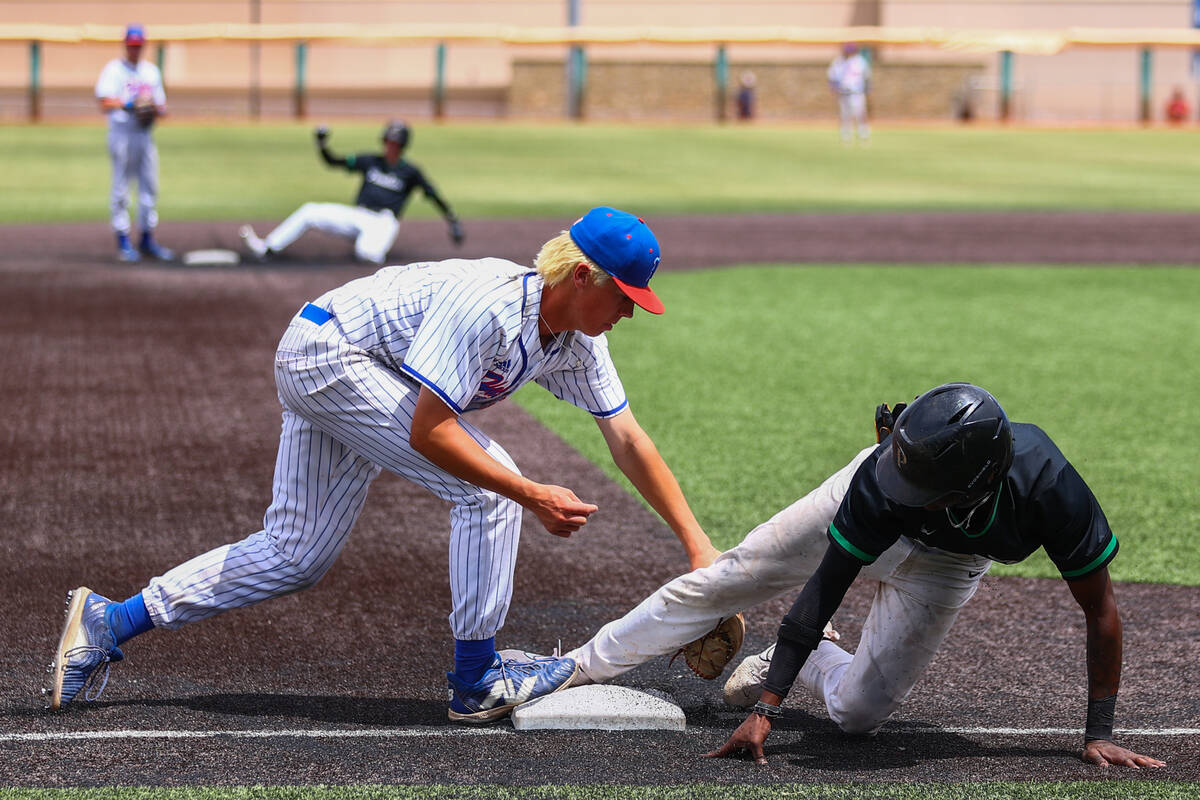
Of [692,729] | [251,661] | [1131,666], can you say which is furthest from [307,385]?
[1131,666]

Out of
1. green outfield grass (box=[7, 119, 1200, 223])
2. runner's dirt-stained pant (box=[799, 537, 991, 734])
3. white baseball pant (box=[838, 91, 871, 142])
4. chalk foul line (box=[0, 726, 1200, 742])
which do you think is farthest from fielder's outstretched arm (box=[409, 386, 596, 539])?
A: white baseball pant (box=[838, 91, 871, 142])

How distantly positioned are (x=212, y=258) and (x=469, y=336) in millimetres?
11451

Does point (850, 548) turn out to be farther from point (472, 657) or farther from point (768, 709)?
point (472, 657)

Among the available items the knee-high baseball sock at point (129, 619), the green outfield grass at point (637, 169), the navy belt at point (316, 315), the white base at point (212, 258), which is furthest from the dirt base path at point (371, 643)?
the green outfield grass at point (637, 169)

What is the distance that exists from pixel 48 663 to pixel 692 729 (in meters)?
2.14

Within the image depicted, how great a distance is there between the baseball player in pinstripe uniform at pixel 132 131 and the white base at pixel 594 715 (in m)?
11.5

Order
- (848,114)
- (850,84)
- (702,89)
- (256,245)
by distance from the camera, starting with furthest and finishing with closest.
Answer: (702,89)
(848,114)
(850,84)
(256,245)

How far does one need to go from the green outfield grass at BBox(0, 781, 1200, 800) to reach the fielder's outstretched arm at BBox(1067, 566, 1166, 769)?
0.09 m

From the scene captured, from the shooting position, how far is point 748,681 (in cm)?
461

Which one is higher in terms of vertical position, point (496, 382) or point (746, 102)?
point (746, 102)

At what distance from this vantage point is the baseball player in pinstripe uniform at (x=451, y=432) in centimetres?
406

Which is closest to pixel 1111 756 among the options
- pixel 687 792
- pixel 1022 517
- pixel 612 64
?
pixel 1022 517

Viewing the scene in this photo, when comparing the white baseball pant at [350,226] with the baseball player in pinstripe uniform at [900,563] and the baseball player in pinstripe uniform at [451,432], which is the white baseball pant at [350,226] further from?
the baseball player in pinstripe uniform at [900,563]

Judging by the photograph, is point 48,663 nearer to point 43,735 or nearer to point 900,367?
point 43,735
